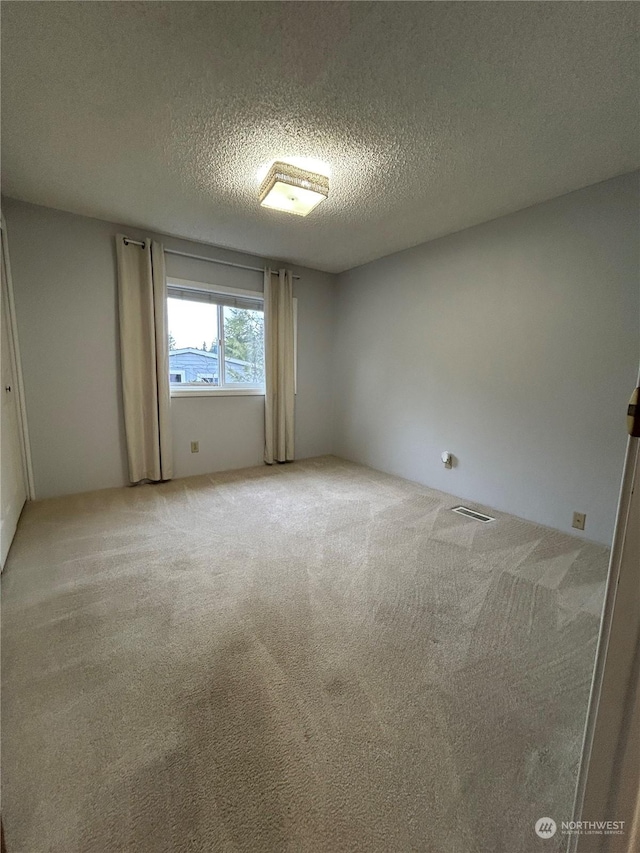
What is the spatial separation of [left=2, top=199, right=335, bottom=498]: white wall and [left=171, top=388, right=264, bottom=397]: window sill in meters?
0.07

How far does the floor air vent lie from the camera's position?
2887 millimetres

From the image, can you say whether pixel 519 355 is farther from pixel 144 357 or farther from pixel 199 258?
pixel 144 357

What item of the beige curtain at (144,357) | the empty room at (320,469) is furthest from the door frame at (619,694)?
the beige curtain at (144,357)

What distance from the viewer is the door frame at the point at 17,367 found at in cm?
274

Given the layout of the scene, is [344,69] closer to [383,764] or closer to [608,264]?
[608,264]

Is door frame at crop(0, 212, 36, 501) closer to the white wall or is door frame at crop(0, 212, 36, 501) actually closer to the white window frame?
the white wall

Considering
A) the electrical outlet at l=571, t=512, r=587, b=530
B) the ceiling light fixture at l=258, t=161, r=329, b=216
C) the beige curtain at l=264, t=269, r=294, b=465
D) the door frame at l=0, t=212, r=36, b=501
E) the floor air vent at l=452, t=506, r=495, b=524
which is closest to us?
the ceiling light fixture at l=258, t=161, r=329, b=216

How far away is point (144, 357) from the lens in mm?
3457

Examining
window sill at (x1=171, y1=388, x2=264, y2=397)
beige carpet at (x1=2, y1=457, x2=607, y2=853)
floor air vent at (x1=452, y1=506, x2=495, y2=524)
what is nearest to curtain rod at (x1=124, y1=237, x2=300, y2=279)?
window sill at (x1=171, y1=388, x2=264, y2=397)

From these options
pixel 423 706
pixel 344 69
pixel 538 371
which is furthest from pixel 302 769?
pixel 538 371

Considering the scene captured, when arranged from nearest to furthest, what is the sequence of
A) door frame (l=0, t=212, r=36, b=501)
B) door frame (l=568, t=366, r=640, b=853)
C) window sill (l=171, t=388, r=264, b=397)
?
door frame (l=568, t=366, r=640, b=853) → door frame (l=0, t=212, r=36, b=501) → window sill (l=171, t=388, r=264, b=397)

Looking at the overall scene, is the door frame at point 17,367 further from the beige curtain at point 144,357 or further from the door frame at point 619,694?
the door frame at point 619,694

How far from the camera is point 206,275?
3.77 m

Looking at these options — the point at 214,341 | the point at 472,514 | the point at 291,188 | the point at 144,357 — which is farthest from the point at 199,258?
the point at 472,514
